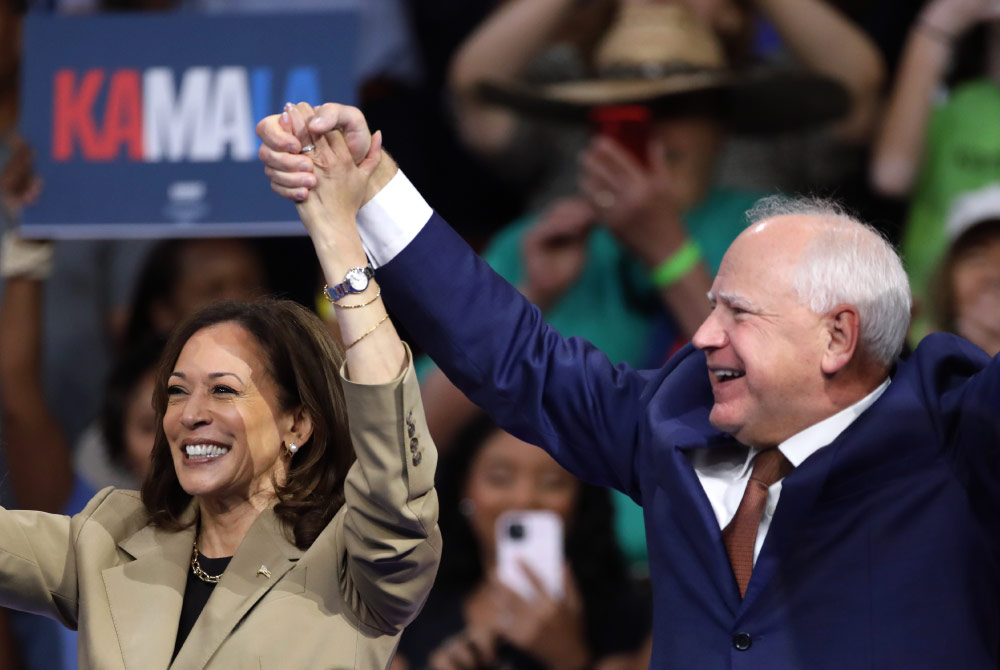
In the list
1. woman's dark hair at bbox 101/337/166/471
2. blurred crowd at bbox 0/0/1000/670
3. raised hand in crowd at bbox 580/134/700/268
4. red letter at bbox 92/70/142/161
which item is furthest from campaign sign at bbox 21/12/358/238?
raised hand in crowd at bbox 580/134/700/268

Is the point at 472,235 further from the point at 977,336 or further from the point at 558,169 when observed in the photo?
the point at 977,336

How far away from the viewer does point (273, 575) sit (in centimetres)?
218

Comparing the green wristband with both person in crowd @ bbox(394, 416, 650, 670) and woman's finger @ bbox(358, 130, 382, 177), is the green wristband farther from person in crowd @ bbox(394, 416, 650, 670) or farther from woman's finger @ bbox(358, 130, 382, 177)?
woman's finger @ bbox(358, 130, 382, 177)

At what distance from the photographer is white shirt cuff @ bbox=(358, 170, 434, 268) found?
2297 mm

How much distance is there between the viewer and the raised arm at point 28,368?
392 centimetres

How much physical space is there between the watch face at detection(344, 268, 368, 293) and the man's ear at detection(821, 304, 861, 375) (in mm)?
707

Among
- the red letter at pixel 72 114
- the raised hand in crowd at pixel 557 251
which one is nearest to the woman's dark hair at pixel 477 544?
the raised hand in crowd at pixel 557 251

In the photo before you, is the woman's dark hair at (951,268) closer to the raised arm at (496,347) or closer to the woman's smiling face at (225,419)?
the raised arm at (496,347)

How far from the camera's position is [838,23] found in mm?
3910

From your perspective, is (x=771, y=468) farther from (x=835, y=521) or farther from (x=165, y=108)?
(x=165, y=108)

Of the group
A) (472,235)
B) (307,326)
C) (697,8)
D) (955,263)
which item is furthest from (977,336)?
(307,326)

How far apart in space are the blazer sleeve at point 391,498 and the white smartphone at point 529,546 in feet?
5.39

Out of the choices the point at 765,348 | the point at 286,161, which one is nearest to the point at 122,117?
the point at 286,161

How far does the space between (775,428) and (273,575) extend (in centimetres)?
79
